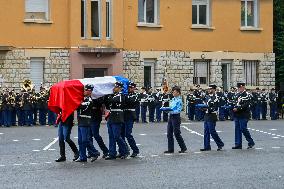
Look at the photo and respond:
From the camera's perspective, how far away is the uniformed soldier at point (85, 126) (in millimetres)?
19297

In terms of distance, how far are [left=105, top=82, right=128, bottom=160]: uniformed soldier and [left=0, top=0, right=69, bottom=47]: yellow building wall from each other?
18473 mm

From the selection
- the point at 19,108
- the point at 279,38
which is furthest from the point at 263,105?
the point at 19,108

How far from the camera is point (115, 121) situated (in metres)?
20.0

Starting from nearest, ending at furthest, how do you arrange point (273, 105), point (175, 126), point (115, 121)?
point (115, 121) < point (175, 126) < point (273, 105)

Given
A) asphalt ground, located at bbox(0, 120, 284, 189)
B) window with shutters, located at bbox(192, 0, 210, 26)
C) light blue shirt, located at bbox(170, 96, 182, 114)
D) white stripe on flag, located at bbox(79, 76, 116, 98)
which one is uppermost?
window with shutters, located at bbox(192, 0, 210, 26)

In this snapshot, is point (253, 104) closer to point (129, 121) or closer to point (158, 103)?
point (158, 103)

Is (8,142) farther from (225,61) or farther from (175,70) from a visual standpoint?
(225,61)

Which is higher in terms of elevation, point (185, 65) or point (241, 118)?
point (185, 65)

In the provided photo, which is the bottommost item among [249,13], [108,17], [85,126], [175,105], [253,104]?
[85,126]

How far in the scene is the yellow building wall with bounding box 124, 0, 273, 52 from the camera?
40406 mm

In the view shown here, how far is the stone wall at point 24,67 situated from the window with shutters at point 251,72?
1068 cm

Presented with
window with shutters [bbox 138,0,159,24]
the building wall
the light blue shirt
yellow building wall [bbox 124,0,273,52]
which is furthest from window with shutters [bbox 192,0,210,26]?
the light blue shirt

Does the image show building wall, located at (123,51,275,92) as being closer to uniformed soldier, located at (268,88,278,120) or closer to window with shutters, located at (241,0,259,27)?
window with shutters, located at (241,0,259,27)

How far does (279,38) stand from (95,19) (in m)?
14.1
